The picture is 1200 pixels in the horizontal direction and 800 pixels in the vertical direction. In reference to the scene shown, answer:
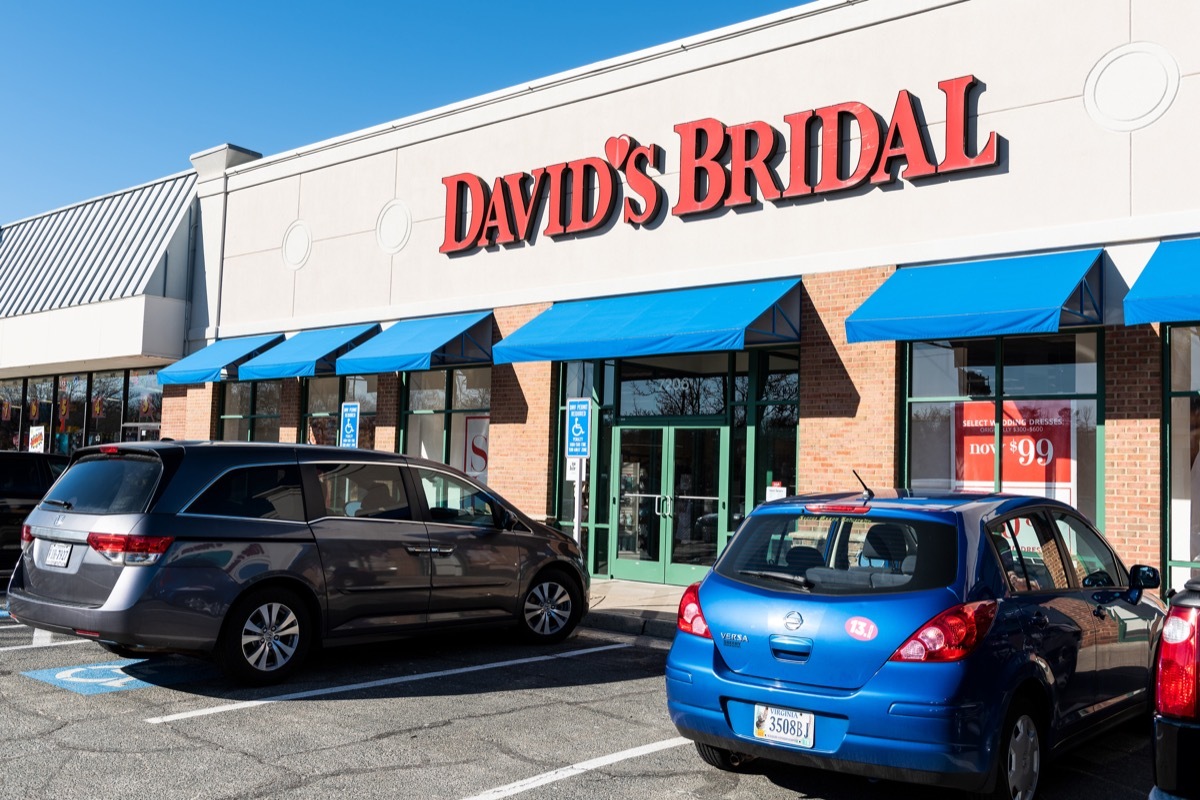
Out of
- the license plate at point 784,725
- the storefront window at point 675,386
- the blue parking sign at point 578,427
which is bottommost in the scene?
the license plate at point 784,725

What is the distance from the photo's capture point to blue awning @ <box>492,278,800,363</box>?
1299 centimetres

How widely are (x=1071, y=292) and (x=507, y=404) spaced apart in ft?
27.9

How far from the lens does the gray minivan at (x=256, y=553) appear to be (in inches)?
295

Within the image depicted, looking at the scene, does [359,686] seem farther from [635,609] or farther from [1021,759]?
[1021,759]

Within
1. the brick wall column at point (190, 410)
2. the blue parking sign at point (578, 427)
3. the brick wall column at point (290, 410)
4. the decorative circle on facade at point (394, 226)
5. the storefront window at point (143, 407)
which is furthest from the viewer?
the storefront window at point (143, 407)

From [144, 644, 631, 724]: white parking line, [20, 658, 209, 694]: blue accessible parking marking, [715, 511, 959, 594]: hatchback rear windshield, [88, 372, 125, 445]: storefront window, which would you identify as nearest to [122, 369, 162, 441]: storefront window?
[88, 372, 125, 445]: storefront window

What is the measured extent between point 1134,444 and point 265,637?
8572 millimetres

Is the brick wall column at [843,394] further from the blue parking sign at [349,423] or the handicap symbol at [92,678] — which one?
the handicap symbol at [92,678]

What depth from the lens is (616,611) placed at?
11.9 metres

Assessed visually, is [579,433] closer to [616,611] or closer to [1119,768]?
[616,611]

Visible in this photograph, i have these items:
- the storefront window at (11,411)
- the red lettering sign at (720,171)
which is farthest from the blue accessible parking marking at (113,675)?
the storefront window at (11,411)

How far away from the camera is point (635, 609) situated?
12.0 meters

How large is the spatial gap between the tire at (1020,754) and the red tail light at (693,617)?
1.46m

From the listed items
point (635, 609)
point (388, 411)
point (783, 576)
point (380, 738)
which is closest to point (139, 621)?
point (380, 738)
